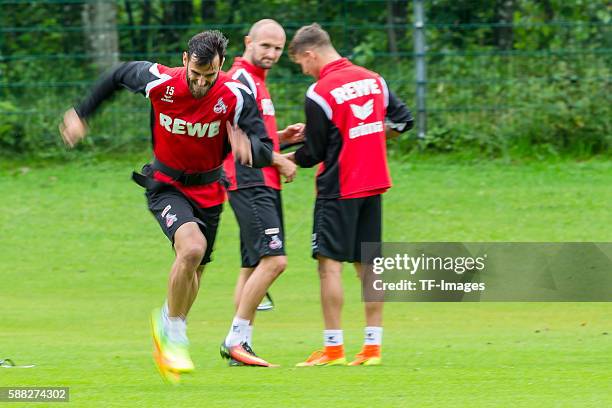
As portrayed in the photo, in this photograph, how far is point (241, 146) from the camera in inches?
297

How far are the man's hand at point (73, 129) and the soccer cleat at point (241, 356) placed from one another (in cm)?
163

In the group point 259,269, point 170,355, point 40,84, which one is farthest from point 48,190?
point 170,355

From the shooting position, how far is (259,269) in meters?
8.42

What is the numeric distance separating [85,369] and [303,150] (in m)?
1.88

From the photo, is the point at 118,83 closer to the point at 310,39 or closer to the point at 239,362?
the point at 310,39

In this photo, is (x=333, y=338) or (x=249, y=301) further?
(x=249, y=301)

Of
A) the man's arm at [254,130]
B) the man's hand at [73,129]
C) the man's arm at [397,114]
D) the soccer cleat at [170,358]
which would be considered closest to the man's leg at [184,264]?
the soccer cleat at [170,358]

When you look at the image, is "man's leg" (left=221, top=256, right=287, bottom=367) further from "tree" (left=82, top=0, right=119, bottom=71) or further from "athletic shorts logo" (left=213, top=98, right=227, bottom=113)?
"tree" (left=82, top=0, right=119, bottom=71)

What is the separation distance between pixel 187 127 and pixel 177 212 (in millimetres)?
494

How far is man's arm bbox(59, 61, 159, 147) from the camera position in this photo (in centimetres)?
763

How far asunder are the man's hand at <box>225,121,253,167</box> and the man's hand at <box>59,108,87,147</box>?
0.86m

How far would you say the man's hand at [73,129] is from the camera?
299 inches

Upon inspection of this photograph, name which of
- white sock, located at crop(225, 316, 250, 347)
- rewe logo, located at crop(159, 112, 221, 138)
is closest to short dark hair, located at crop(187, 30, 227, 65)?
rewe logo, located at crop(159, 112, 221, 138)

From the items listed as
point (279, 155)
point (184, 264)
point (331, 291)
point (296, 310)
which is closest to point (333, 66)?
point (279, 155)
